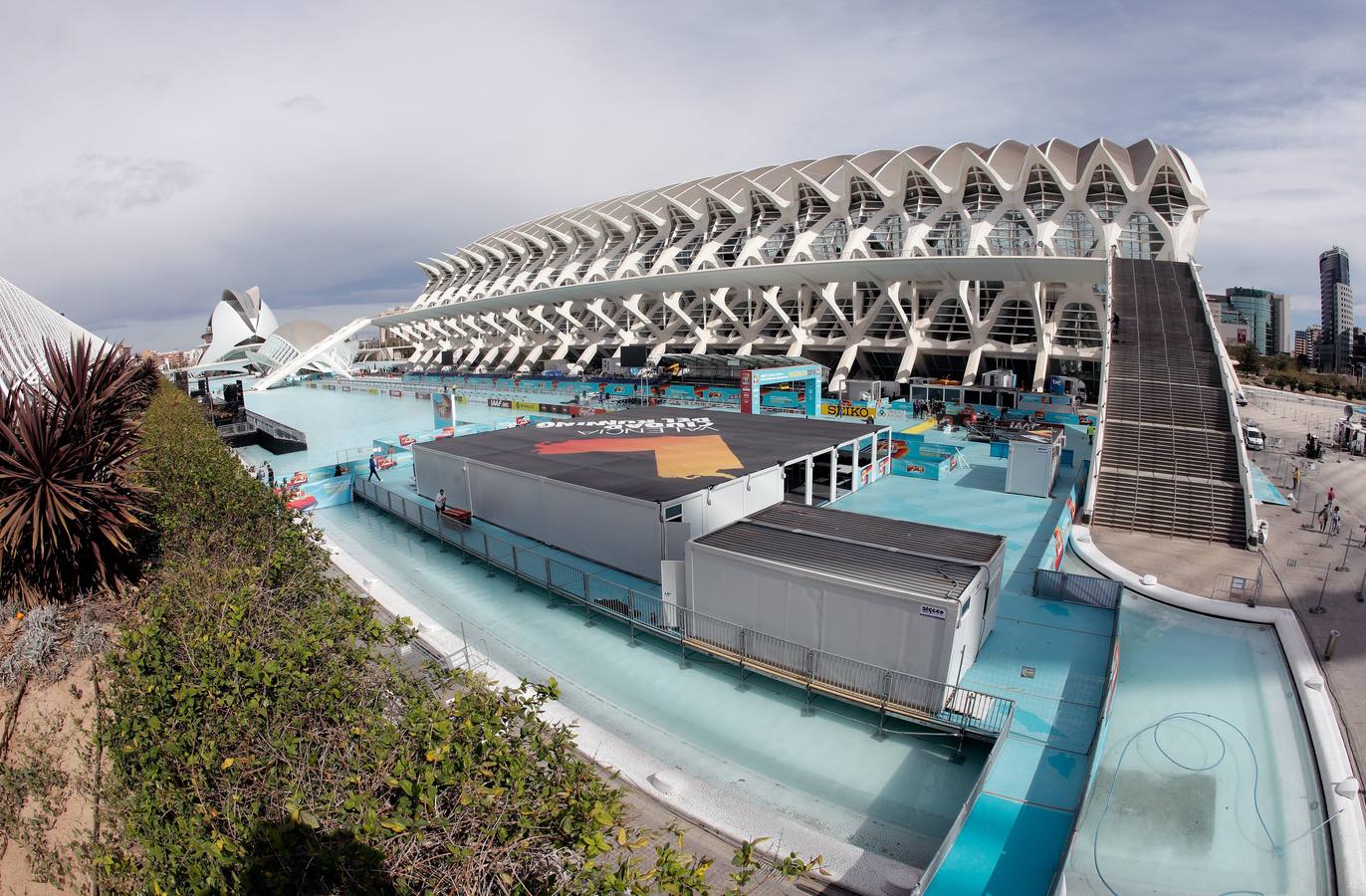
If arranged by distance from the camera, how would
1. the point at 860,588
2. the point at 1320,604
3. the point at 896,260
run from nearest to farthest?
the point at 860,588 < the point at 1320,604 < the point at 896,260

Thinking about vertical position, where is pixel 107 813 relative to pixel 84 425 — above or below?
below

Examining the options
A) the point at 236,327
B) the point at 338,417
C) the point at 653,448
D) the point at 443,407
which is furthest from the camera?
the point at 236,327

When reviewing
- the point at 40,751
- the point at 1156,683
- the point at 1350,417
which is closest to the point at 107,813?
the point at 40,751

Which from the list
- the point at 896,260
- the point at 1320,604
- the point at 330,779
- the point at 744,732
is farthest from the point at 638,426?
the point at 896,260

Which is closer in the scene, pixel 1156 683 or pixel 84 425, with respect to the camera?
pixel 1156 683

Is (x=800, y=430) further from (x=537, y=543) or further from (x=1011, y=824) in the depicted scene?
(x=1011, y=824)

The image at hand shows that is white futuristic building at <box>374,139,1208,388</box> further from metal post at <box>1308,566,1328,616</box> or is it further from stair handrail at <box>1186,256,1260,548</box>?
metal post at <box>1308,566,1328,616</box>

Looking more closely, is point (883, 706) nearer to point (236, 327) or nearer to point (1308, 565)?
point (1308, 565)

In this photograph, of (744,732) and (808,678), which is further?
(808,678)
